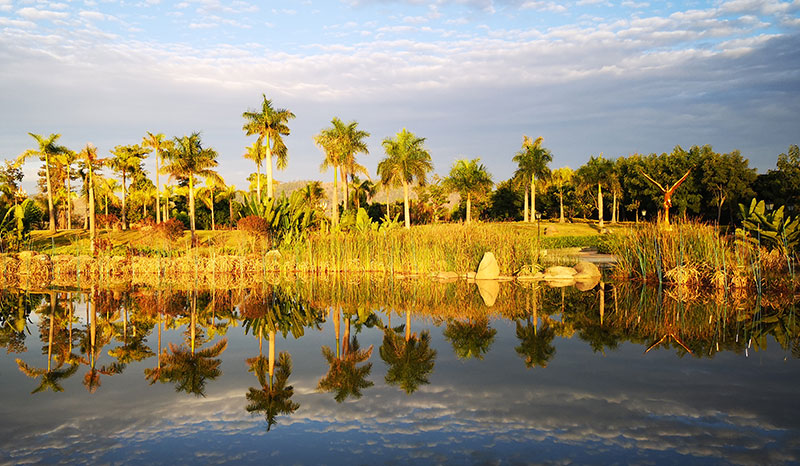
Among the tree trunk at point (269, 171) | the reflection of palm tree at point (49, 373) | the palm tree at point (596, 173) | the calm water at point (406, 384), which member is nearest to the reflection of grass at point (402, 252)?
the calm water at point (406, 384)

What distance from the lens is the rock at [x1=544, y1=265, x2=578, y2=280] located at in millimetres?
16672

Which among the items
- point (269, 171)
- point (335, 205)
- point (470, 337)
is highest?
point (269, 171)

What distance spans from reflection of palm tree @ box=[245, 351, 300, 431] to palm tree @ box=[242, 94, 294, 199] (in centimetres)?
3870

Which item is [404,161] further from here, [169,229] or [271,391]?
[271,391]

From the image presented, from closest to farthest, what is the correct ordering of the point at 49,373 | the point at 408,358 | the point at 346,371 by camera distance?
the point at 49,373, the point at 346,371, the point at 408,358

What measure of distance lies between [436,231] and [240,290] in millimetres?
6704

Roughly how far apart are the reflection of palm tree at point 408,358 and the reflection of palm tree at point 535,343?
115cm

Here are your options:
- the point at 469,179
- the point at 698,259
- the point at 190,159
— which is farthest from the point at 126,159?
the point at 698,259

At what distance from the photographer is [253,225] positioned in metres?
21.6

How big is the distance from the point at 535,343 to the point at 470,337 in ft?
3.12

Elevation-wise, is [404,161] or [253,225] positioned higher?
[404,161]

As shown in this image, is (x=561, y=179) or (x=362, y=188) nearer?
(x=362, y=188)

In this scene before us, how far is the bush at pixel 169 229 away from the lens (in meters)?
21.9

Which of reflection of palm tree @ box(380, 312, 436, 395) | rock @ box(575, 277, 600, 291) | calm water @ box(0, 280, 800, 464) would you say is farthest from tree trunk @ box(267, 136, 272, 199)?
reflection of palm tree @ box(380, 312, 436, 395)
